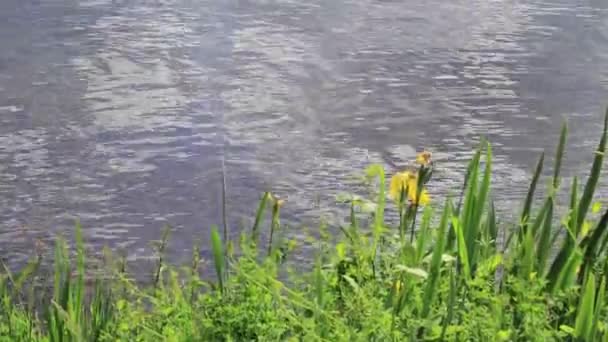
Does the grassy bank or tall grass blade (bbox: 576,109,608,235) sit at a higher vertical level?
tall grass blade (bbox: 576,109,608,235)

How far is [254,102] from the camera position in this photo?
515 cm

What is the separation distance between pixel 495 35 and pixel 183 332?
5.00 m

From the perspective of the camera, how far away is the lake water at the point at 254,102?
4.06 meters

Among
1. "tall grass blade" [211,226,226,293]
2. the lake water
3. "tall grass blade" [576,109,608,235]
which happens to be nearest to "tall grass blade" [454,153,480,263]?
"tall grass blade" [576,109,608,235]

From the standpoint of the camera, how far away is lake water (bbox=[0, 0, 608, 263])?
406 cm

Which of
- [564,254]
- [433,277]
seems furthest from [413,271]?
[564,254]

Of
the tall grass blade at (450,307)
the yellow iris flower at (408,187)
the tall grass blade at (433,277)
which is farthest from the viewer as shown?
the yellow iris flower at (408,187)

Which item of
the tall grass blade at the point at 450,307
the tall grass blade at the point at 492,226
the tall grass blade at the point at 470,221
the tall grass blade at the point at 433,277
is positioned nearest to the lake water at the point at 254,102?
the tall grass blade at the point at 492,226

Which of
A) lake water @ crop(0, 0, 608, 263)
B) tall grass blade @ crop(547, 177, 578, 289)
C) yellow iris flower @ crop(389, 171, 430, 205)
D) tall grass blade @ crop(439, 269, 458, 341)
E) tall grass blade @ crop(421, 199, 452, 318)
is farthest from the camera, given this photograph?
lake water @ crop(0, 0, 608, 263)

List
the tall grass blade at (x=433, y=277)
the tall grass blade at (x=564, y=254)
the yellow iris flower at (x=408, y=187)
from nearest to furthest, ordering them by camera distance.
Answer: the tall grass blade at (x=433, y=277) < the tall grass blade at (x=564, y=254) < the yellow iris flower at (x=408, y=187)

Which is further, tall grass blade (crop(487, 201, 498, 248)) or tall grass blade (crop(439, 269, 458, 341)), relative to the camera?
tall grass blade (crop(487, 201, 498, 248))

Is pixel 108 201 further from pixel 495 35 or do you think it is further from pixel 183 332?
pixel 495 35

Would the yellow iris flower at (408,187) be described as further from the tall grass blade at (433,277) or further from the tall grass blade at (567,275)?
the tall grass blade at (567,275)

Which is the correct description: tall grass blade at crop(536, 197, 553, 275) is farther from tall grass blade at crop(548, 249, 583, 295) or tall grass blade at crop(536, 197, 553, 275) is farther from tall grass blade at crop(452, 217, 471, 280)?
tall grass blade at crop(452, 217, 471, 280)
